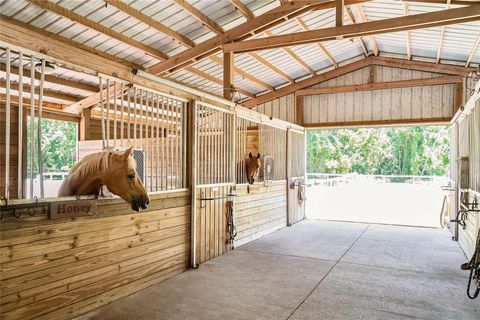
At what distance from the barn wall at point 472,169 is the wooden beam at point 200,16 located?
12.0 ft

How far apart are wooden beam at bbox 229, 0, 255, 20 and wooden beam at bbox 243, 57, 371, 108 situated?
3.66 m

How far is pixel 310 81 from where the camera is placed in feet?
27.8

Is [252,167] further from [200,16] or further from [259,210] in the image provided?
[200,16]

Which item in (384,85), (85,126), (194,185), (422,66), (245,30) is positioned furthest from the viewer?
(384,85)

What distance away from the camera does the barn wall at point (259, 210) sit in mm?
5125

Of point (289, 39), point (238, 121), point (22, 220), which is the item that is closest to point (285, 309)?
point (22, 220)

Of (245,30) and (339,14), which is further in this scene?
(245,30)

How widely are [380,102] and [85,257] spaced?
7.17m

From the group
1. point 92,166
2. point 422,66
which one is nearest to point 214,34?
point 92,166

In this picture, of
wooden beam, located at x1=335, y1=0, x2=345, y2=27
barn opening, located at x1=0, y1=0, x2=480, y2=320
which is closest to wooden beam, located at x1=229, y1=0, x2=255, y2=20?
barn opening, located at x1=0, y1=0, x2=480, y2=320

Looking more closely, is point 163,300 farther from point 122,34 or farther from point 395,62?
point 395,62

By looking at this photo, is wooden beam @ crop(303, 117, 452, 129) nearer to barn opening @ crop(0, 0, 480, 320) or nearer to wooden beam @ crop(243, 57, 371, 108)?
barn opening @ crop(0, 0, 480, 320)

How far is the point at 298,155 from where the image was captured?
790 cm

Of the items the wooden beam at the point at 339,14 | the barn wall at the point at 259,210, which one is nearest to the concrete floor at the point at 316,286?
the barn wall at the point at 259,210
